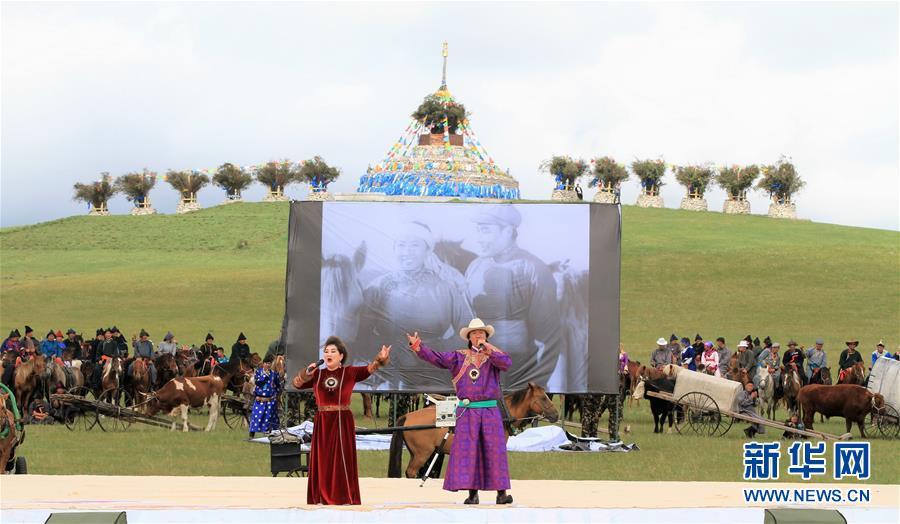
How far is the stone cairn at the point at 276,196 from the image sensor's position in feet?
352

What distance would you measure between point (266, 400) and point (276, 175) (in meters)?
83.9

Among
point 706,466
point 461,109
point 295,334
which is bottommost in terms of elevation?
point 706,466

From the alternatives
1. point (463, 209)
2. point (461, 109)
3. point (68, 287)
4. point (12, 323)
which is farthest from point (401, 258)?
point (461, 109)

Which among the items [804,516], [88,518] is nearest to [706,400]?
[804,516]

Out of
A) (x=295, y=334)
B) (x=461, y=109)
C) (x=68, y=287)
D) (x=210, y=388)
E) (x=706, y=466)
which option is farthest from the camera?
(x=461, y=109)

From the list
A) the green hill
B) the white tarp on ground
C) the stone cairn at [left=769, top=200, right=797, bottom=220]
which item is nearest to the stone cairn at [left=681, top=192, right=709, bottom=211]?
the stone cairn at [left=769, top=200, right=797, bottom=220]

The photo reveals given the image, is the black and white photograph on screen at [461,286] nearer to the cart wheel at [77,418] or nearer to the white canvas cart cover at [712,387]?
the white canvas cart cover at [712,387]

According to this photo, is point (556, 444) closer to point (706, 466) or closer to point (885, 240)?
point (706, 466)

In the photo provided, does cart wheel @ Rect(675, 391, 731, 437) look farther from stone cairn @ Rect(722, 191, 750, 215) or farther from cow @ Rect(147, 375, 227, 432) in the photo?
stone cairn @ Rect(722, 191, 750, 215)

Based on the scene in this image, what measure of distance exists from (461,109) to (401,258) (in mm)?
75061

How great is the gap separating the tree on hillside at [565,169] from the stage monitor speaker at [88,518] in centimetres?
9327

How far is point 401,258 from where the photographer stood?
24828 mm

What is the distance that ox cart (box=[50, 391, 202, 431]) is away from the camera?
27422 mm

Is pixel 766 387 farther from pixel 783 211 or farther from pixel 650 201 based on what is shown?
pixel 650 201
